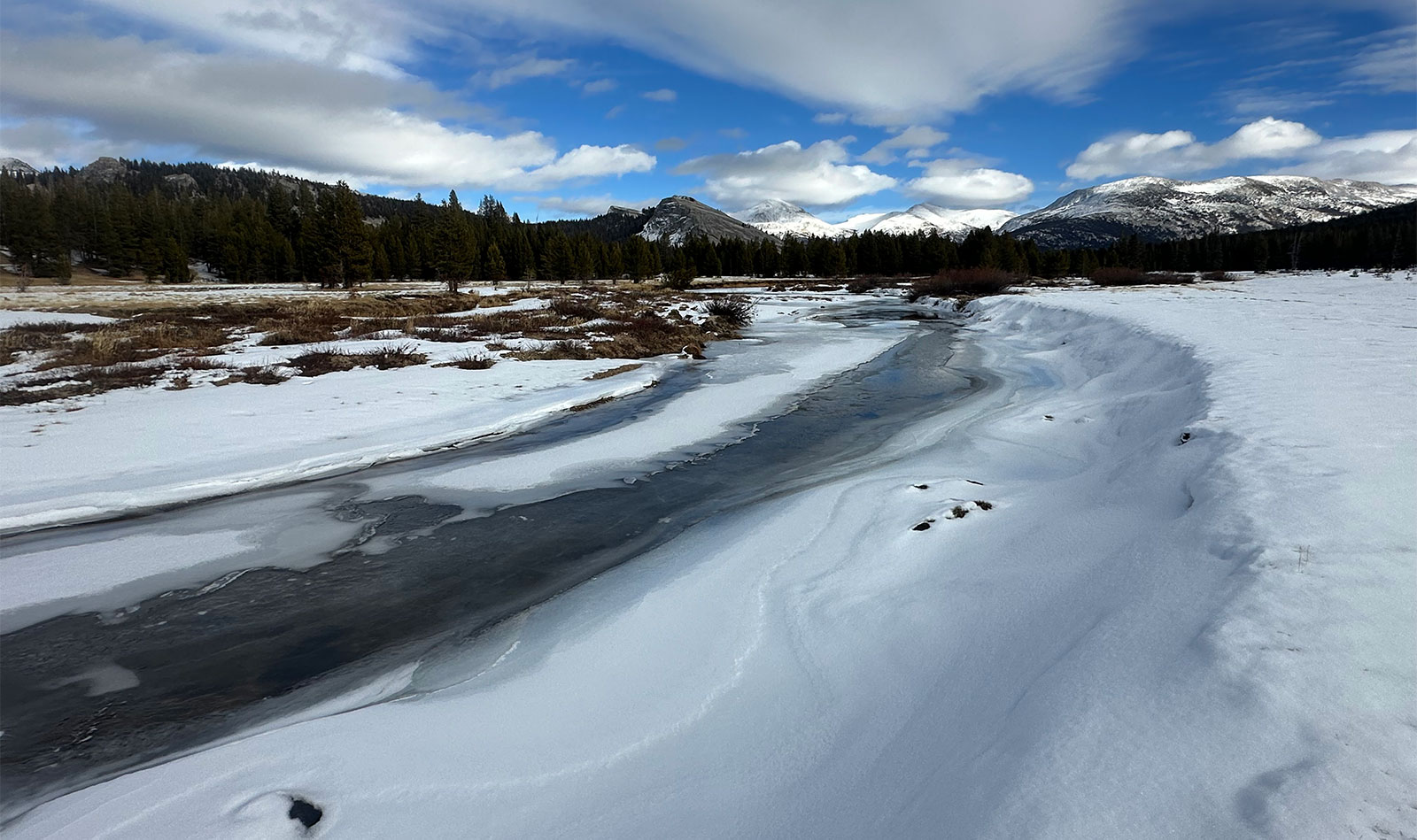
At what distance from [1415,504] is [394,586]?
7802 mm

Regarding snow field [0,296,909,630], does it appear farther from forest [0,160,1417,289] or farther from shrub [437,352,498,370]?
forest [0,160,1417,289]

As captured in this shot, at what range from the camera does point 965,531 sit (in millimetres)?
6016

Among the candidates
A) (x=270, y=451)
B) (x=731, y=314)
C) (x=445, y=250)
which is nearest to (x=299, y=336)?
(x=270, y=451)

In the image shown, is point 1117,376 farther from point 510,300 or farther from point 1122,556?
point 510,300

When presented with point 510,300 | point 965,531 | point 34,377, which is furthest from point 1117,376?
point 510,300

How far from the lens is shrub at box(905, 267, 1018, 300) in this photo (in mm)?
53594

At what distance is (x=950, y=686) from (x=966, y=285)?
192 ft

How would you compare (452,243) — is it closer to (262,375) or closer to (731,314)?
(731,314)

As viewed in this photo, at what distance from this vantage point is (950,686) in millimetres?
3748

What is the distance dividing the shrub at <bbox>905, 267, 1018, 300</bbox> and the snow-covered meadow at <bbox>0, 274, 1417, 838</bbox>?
50.0 meters

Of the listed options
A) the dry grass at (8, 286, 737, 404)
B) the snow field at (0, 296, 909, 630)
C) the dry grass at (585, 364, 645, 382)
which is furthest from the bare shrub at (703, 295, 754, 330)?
the snow field at (0, 296, 909, 630)

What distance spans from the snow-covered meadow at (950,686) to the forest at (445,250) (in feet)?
186

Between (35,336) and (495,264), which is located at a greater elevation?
(495,264)

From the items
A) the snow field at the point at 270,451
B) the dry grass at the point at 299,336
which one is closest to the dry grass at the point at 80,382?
the dry grass at the point at 299,336
